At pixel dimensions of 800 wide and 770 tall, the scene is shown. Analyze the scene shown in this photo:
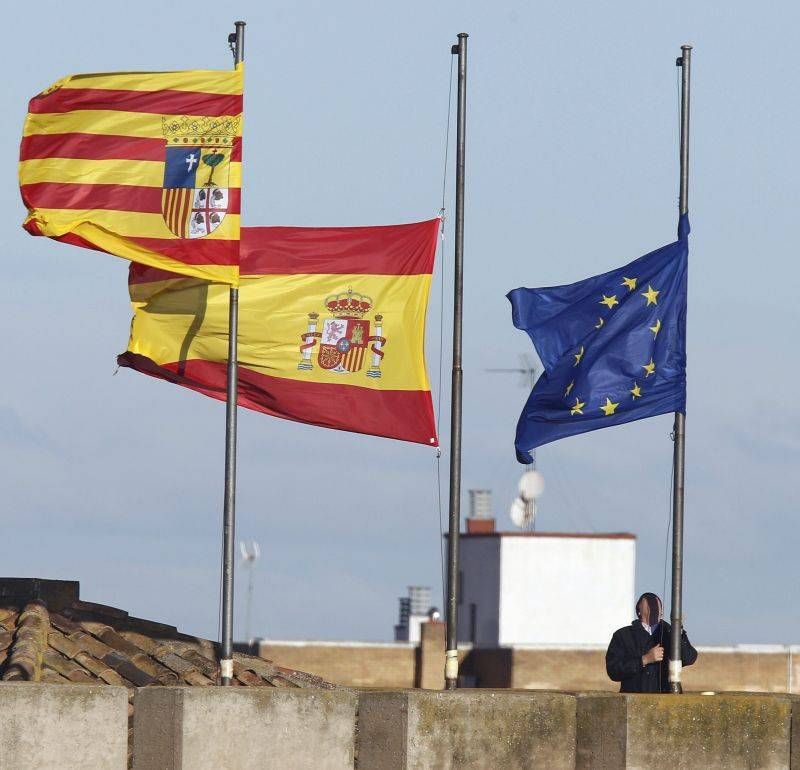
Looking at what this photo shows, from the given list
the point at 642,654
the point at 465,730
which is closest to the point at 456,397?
the point at 642,654

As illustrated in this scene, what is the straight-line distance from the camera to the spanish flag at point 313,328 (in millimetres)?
20047

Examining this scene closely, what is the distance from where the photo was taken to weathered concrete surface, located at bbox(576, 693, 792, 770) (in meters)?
15.5

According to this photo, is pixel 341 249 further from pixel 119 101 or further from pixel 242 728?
pixel 242 728

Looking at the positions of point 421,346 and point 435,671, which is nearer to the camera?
point 421,346

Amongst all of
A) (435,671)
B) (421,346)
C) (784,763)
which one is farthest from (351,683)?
(784,763)

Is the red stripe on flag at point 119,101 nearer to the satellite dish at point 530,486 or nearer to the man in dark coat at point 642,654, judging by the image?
the man in dark coat at point 642,654

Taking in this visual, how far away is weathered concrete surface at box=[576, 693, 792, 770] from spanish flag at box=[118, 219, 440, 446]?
5460 millimetres

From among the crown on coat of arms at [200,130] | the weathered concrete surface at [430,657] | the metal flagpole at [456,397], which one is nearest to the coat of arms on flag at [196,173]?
the crown on coat of arms at [200,130]

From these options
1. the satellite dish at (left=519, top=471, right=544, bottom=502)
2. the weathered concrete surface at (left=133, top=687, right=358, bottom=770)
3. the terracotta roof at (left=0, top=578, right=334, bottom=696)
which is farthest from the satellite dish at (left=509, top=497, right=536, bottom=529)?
the weathered concrete surface at (left=133, top=687, right=358, bottom=770)

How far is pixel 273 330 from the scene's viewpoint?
66.5ft

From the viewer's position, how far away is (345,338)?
67.2 feet

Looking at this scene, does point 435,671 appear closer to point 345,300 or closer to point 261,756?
point 345,300

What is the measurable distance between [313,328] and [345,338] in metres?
0.34

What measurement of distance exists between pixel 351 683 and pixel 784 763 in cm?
4186
